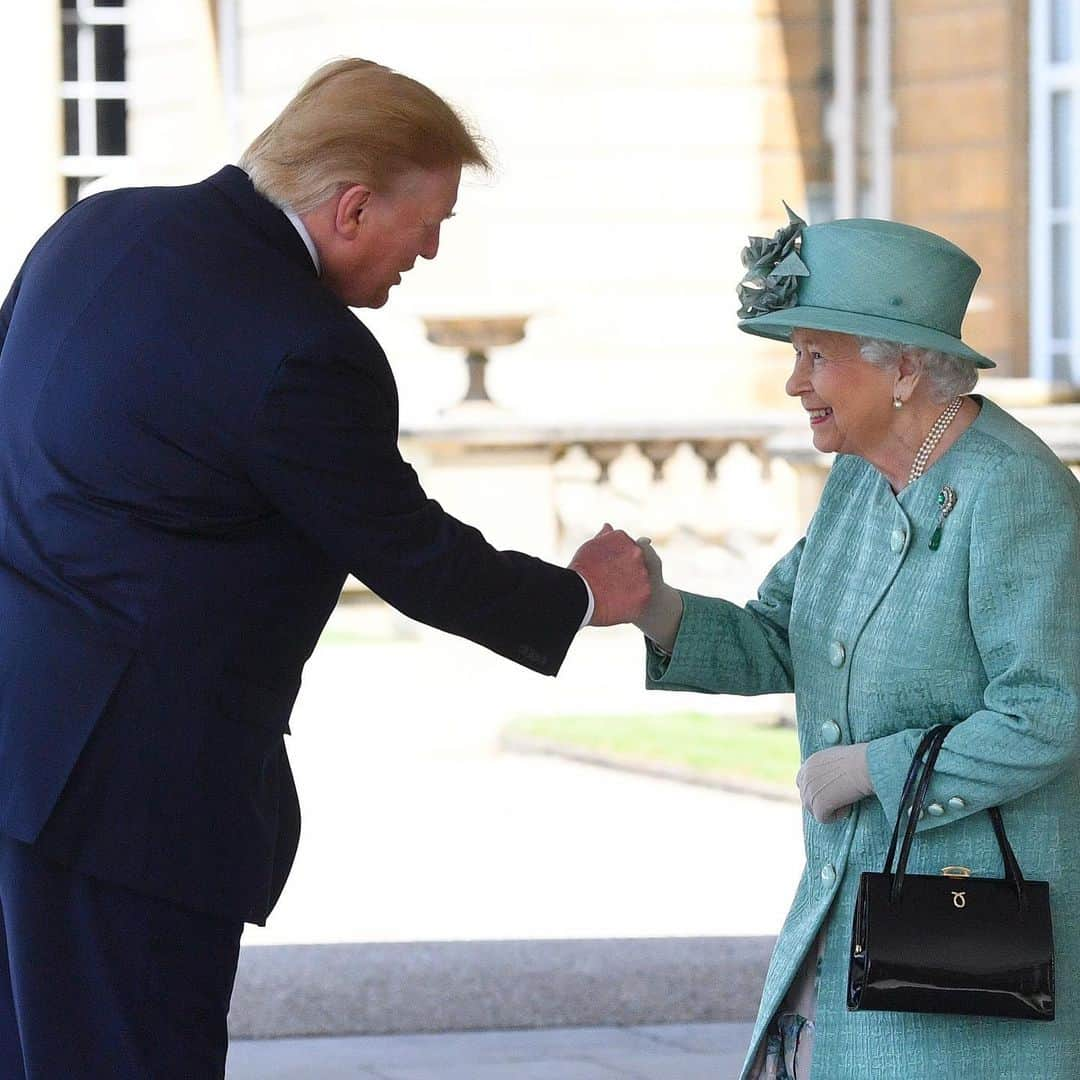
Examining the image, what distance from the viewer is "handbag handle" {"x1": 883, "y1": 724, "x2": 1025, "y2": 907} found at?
2791 mm

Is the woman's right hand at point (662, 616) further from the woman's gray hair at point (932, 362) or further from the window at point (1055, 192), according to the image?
the window at point (1055, 192)

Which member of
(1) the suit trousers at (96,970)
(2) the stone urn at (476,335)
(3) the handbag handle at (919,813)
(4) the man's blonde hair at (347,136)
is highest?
(4) the man's blonde hair at (347,136)

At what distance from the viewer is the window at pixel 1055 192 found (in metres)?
12.1

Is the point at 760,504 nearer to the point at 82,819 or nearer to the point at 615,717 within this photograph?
the point at 615,717

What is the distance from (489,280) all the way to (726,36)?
2.43m

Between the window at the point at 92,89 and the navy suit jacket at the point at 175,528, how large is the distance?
14.5 m

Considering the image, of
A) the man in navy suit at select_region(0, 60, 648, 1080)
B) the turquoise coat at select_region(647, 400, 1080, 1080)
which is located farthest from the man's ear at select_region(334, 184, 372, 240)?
the turquoise coat at select_region(647, 400, 1080, 1080)

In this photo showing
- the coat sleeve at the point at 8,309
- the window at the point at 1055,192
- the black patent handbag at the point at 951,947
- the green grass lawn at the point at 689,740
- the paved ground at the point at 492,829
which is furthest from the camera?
the window at the point at 1055,192

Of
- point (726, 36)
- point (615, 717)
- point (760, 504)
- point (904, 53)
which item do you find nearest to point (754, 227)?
point (726, 36)

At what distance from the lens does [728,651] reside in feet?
10.7

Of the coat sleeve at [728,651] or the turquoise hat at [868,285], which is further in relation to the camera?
the coat sleeve at [728,651]

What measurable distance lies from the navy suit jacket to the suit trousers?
52mm

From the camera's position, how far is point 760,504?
41.4 ft

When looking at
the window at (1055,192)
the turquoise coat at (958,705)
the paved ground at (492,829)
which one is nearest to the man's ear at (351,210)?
the turquoise coat at (958,705)
